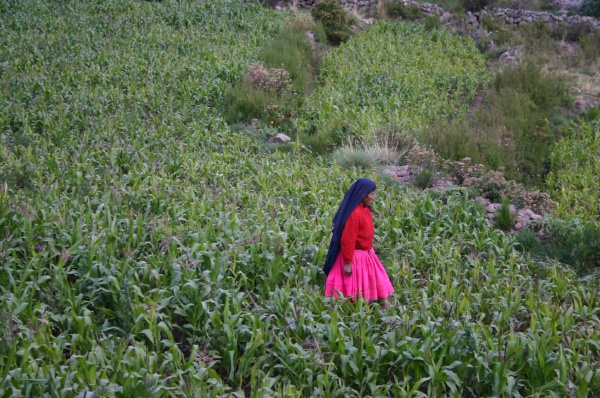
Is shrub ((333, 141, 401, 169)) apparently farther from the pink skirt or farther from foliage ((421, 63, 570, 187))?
the pink skirt

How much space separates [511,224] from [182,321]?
5.28 meters

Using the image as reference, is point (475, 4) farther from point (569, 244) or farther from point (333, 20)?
point (569, 244)

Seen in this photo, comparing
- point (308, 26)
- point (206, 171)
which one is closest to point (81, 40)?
point (308, 26)

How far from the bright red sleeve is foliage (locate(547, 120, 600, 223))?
5.27m

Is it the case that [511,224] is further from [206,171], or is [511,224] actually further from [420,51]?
[420,51]

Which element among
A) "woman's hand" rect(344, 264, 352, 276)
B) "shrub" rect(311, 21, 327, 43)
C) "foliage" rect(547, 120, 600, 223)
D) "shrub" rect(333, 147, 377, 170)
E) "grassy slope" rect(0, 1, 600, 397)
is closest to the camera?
"grassy slope" rect(0, 1, 600, 397)

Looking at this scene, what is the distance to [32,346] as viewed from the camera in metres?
4.93

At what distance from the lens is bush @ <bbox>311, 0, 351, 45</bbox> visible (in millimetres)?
20500

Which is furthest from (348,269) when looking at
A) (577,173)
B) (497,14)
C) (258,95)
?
(497,14)

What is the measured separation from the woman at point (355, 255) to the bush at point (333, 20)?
15.2m

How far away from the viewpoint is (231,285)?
630 cm

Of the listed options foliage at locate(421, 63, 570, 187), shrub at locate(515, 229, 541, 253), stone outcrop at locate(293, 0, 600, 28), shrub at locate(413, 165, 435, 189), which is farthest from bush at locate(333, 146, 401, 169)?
stone outcrop at locate(293, 0, 600, 28)

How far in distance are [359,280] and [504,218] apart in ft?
12.6

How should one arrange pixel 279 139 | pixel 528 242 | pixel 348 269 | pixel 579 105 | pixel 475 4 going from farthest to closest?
1. pixel 475 4
2. pixel 579 105
3. pixel 279 139
4. pixel 528 242
5. pixel 348 269
